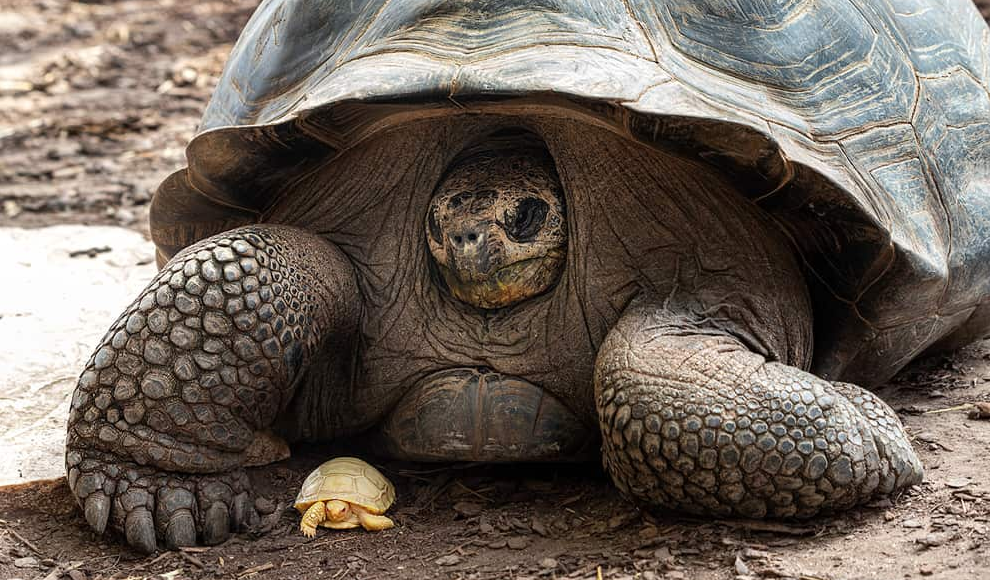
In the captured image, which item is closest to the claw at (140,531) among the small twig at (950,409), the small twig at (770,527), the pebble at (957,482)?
the small twig at (770,527)

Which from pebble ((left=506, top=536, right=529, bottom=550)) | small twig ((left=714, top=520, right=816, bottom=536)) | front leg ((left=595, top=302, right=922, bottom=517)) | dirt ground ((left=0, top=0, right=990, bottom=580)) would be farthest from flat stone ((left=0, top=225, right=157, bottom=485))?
small twig ((left=714, top=520, right=816, bottom=536))

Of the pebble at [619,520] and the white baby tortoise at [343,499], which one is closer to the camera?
the pebble at [619,520]

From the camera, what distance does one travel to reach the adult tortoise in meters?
2.70

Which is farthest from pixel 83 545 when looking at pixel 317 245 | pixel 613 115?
pixel 613 115

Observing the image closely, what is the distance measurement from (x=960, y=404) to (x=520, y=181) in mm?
1550

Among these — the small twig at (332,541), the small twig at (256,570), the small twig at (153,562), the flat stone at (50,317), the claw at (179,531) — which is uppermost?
the flat stone at (50,317)

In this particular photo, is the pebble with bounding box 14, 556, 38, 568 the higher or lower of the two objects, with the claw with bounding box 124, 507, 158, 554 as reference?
lower

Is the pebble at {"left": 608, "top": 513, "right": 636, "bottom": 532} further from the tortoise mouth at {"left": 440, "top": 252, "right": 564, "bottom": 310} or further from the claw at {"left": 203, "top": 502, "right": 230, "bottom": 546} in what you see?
the claw at {"left": 203, "top": 502, "right": 230, "bottom": 546}

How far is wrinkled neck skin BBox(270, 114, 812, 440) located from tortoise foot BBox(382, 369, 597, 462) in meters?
0.04

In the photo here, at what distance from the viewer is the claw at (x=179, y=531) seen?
9.41 feet

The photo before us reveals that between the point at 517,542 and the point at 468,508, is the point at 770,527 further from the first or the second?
the point at 468,508

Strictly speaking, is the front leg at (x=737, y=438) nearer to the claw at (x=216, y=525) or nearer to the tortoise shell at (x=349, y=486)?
the tortoise shell at (x=349, y=486)

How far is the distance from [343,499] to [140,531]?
0.52m

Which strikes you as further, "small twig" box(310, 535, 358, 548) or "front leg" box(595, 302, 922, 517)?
"small twig" box(310, 535, 358, 548)
